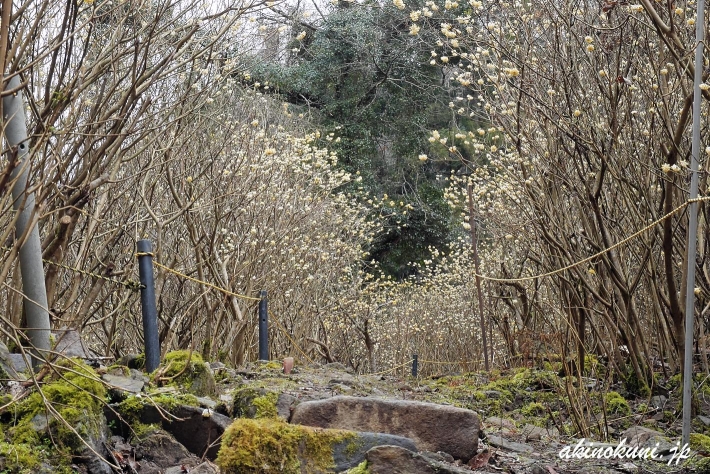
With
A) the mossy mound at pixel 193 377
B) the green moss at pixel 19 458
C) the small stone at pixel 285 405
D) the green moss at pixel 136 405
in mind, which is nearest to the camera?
the green moss at pixel 19 458

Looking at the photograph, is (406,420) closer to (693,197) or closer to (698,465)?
(698,465)

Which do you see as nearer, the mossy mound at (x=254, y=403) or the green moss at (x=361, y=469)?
the green moss at (x=361, y=469)

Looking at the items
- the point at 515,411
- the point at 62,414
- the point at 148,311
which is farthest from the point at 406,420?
the point at 515,411

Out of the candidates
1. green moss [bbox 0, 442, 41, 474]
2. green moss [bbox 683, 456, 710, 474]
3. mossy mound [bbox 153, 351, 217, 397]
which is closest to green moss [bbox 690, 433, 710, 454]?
green moss [bbox 683, 456, 710, 474]

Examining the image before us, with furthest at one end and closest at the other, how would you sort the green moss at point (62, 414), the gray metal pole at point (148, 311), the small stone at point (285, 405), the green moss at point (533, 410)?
the green moss at point (533, 410) < the gray metal pole at point (148, 311) < the small stone at point (285, 405) < the green moss at point (62, 414)

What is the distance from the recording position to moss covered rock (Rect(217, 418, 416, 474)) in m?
3.13

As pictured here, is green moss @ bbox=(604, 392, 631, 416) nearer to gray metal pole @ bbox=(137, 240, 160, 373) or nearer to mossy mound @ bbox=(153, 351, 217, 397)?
mossy mound @ bbox=(153, 351, 217, 397)

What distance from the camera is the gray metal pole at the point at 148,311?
4.88 m

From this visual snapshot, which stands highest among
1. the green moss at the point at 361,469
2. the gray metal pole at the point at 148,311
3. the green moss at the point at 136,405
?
the gray metal pole at the point at 148,311

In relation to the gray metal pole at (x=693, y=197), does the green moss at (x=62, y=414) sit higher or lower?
lower

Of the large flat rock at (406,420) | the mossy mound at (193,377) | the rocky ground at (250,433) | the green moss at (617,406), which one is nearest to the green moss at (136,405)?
the rocky ground at (250,433)

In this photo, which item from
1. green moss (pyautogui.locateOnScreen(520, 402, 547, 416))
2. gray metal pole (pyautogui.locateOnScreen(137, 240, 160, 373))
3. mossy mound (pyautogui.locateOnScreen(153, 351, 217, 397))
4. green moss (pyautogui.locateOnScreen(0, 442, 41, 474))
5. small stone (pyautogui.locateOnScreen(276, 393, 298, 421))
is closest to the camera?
green moss (pyautogui.locateOnScreen(0, 442, 41, 474))

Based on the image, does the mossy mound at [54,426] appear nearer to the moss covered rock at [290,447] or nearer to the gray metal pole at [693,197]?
the moss covered rock at [290,447]

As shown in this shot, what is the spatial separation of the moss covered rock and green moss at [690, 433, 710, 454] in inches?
83.2
